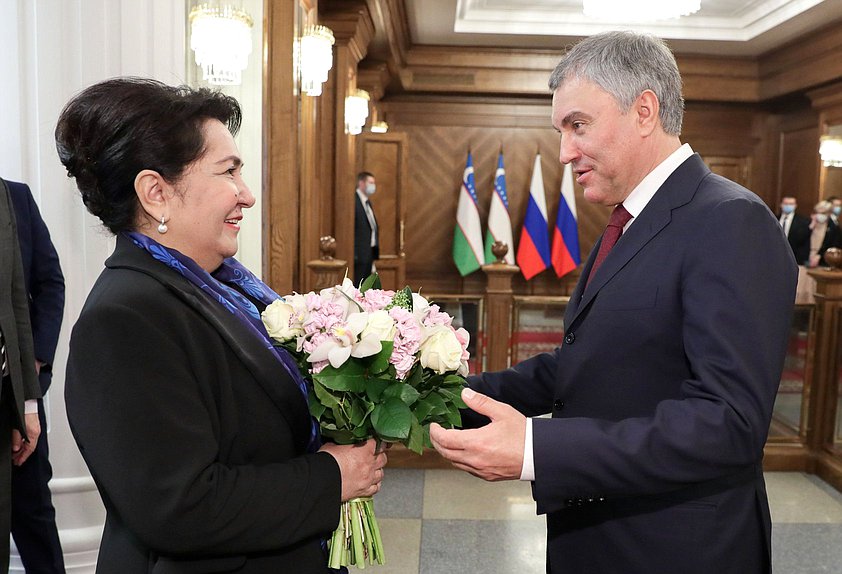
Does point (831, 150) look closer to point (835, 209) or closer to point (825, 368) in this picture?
point (835, 209)

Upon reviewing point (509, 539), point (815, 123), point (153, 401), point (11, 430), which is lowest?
point (509, 539)

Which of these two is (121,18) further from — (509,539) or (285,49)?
(509,539)

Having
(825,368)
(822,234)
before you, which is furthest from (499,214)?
(825,368)

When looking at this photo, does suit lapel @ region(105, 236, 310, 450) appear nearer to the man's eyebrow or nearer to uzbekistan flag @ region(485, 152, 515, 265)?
the man's eyebrow

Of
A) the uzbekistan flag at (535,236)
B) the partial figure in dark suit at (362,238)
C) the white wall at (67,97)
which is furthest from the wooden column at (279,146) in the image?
the uzbekistan flag at (535,236)

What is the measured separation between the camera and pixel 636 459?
1.36 meters

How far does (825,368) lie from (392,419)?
4.41 m

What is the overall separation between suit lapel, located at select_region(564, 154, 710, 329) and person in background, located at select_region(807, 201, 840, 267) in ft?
29.9

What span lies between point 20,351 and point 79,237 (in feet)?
1.50

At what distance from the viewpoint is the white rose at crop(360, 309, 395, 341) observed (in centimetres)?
136

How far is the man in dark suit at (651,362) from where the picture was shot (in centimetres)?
134

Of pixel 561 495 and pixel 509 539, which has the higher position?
pixel 561 495

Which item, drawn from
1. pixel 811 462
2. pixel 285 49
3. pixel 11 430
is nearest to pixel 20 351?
pixel 11 430

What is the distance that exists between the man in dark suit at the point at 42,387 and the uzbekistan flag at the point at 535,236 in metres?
8.60
